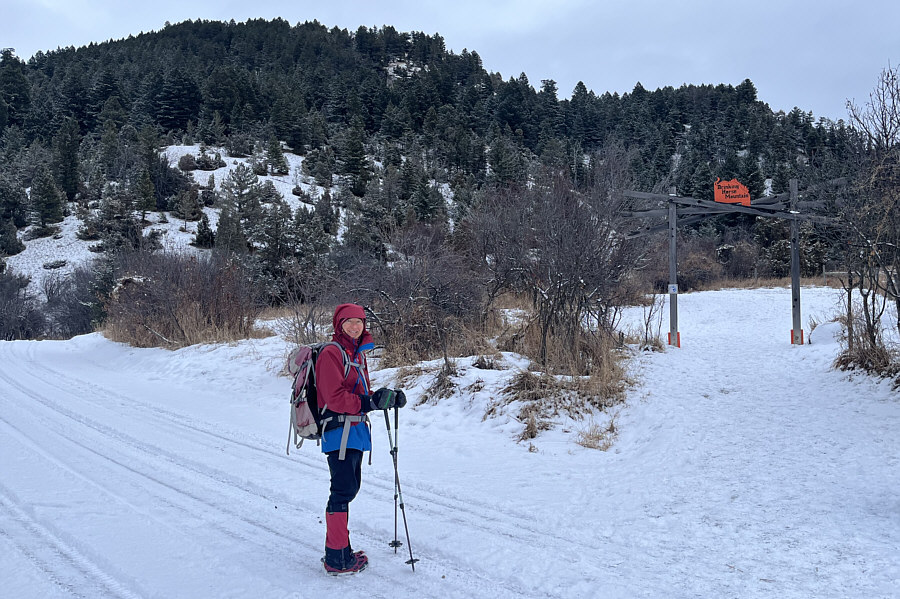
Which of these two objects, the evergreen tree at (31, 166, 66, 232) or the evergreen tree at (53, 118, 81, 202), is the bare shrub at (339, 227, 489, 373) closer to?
the evergreen tree at (31, 166, 66, 232)

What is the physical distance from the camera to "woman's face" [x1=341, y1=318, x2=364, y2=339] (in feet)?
12.5

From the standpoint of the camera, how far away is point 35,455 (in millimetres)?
6133

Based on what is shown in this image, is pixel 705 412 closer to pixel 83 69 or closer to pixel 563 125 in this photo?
pixel 563 125

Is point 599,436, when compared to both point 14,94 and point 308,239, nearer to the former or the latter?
point 308,239

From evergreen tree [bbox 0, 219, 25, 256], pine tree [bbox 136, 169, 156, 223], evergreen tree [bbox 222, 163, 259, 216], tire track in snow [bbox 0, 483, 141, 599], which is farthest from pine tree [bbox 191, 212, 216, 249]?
tire track in snow [bbox 0, 483, 141, 599]

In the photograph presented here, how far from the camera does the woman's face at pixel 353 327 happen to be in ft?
12.5

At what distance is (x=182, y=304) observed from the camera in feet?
51.7

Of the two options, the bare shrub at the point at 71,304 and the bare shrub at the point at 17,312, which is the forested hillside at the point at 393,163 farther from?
the bare shrub at the point at 71,304

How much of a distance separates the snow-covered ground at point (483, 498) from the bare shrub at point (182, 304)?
567cm

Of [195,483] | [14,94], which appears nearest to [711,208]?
[195,483]

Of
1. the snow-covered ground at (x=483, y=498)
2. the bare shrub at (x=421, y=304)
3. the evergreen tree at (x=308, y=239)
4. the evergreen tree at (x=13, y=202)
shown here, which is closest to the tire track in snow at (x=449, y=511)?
the snow-covered ground at (x=483, y=498)

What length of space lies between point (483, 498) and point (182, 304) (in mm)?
13197

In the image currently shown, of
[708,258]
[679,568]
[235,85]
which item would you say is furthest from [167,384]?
[235,85]

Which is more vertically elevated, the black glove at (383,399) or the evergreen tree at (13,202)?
the evergreen tree at (13,202)
